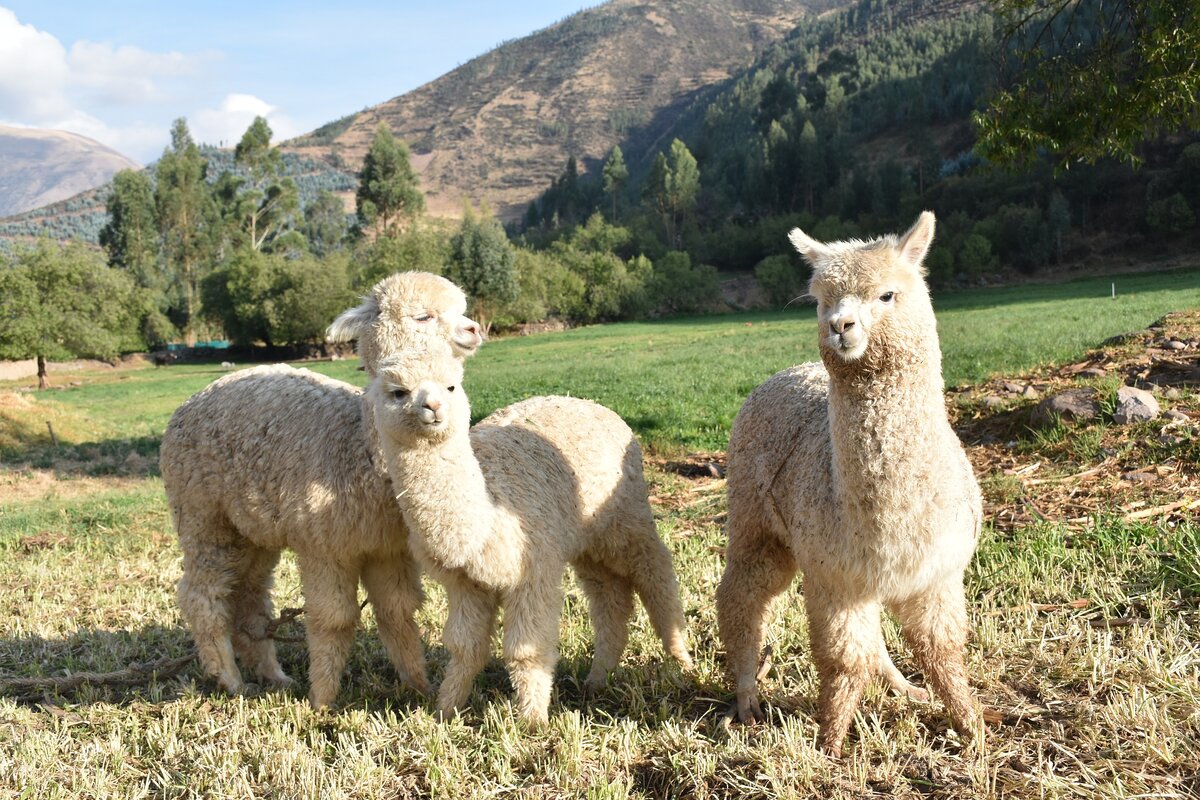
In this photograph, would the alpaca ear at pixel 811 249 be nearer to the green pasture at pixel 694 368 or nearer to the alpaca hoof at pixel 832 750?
the alpaca hoof at pixel 832 750

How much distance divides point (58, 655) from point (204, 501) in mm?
1844

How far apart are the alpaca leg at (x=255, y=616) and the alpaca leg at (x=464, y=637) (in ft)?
5.81

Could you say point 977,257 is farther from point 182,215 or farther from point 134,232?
point 134,232

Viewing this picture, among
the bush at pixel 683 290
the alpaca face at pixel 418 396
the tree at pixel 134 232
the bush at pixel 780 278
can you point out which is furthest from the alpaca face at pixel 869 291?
the tree at pixel 134 232

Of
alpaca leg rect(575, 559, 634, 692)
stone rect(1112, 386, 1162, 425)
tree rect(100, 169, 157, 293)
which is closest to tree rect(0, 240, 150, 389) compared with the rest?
tree rect(100, 169, 157, 293)

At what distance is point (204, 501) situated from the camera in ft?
18.8

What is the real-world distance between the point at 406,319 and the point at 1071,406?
671 centimetres

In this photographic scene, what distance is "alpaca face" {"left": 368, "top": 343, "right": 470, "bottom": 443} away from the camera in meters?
4.13

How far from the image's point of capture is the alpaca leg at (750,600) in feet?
15.3

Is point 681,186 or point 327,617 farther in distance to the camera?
point 681,186

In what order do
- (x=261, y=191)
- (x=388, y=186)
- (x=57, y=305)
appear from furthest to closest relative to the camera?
(x=261, y=191) → (x=388, y=186) → (x=57, y=305)

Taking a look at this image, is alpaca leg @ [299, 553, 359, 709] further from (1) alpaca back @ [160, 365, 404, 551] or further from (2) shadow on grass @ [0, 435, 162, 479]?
(2) shadow on grass @ [0, 435, 162, 479]

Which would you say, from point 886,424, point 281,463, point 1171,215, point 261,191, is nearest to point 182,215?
point 261,191

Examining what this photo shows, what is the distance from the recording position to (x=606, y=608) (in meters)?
5.57
